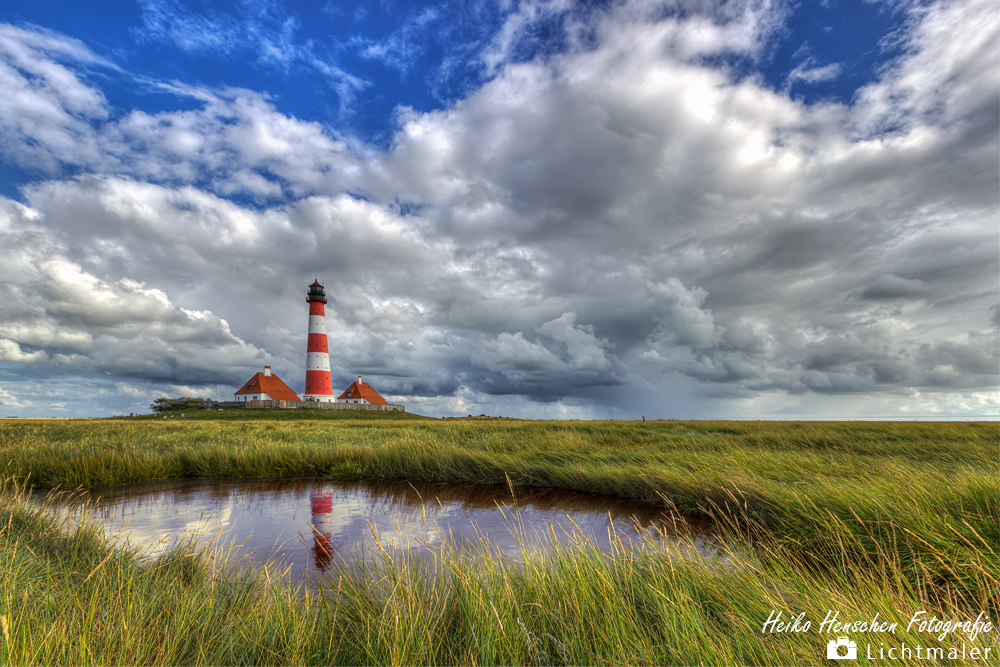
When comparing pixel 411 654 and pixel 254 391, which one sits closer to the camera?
pixel 411 654

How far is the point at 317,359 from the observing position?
58.8m

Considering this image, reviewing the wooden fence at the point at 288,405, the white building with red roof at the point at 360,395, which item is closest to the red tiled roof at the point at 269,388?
the wooden fence at the point at 288,405

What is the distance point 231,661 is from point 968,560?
6.53 metres

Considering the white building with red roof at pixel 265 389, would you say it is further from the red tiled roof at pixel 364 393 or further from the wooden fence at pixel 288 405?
the red tiled roof at pixel 364 393

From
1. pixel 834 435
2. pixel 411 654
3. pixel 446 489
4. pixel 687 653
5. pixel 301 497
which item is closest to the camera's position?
pixel 687 653

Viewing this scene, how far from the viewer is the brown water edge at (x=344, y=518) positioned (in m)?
6.03

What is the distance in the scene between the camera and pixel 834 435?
18234 mm

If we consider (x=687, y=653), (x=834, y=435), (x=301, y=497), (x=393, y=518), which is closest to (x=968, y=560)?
(x=687, y=653)

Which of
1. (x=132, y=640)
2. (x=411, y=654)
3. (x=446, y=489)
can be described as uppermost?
(x=132, y=640)

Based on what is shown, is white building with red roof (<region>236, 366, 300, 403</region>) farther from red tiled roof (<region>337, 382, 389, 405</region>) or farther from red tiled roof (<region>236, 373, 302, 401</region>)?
red tiled roof (<region>337, 382, 389, 405</region>)

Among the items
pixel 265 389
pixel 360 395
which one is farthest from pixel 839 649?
pixel 360 395

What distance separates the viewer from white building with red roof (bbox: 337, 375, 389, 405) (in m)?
71.7

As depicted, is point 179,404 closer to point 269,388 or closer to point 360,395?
point 269,388

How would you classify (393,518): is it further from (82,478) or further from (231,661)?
(82,478)
